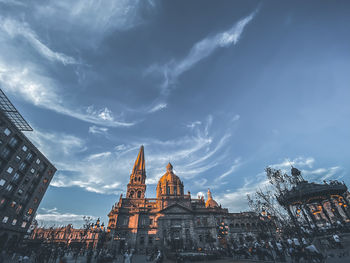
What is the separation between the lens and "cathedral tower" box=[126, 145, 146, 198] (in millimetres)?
49969

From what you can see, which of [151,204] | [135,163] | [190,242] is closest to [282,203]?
[190,242]

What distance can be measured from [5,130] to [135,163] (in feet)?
113

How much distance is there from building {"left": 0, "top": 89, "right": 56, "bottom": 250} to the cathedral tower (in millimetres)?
22651

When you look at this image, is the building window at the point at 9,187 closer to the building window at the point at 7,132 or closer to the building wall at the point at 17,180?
the building wall at the point at 17,180

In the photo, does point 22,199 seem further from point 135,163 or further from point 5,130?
point 135,163

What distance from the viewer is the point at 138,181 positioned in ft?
173

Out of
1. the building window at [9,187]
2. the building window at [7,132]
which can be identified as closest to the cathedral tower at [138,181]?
the building window at [9,187]

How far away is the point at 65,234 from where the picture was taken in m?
72.7

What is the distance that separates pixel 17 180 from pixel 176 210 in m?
36.9

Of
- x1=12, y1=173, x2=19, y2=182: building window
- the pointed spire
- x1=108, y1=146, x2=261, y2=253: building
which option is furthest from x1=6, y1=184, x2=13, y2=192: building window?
the pointed spire

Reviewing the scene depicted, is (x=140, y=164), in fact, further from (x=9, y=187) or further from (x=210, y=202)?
(x=9, y=187)

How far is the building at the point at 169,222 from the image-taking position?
38.7 metres

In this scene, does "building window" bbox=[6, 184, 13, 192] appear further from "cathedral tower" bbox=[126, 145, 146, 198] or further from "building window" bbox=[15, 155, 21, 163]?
"cathedral tower" bbox=[126, 145, 146, 198]

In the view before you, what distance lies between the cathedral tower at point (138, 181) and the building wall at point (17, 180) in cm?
2247
